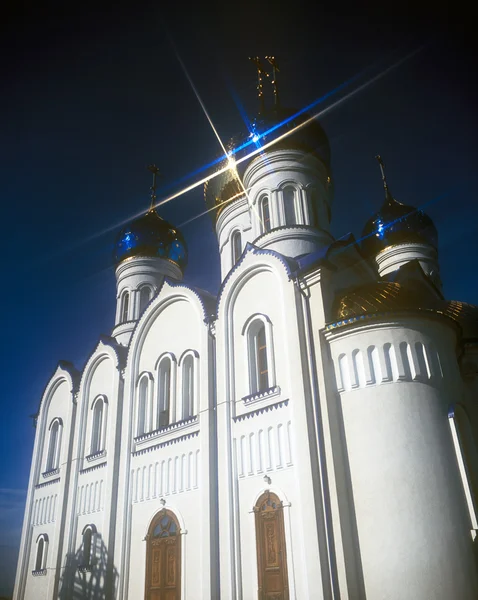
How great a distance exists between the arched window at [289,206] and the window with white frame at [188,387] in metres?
4.20

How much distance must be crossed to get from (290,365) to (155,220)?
32.4 ft

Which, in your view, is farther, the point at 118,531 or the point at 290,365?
the point at 118,531

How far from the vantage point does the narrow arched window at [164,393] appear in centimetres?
1145

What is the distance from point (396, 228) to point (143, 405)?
363 inches

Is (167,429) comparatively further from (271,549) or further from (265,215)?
(265,215)

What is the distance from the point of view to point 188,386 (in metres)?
11.3

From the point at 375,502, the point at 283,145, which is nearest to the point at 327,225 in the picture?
the point at 283,145

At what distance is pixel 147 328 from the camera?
508 inches

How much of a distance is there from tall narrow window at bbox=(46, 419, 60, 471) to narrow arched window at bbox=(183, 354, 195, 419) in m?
5.80

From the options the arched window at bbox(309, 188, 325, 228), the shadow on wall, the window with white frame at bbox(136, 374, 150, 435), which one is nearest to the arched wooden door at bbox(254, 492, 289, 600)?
the shadow on wall

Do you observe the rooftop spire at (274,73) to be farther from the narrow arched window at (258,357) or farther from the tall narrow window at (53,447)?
the tall narrow window at (53,447)

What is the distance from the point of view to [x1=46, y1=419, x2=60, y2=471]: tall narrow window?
575 inches

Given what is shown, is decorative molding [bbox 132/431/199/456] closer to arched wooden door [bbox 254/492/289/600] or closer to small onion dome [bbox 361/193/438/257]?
arched wooden door [bbox 254/492/289/600]

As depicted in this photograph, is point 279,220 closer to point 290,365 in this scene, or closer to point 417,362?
point 290,365
